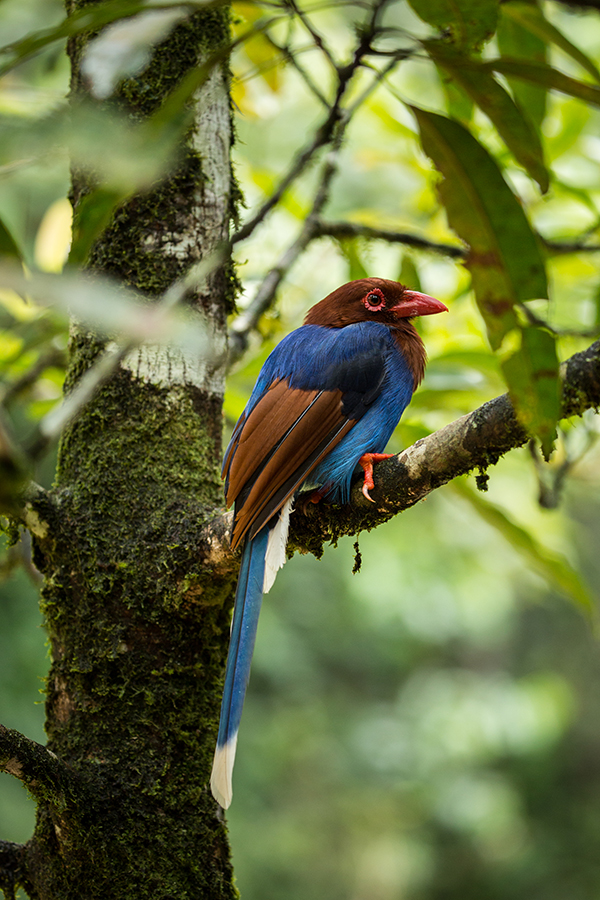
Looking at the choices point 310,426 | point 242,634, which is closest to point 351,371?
point 310,426

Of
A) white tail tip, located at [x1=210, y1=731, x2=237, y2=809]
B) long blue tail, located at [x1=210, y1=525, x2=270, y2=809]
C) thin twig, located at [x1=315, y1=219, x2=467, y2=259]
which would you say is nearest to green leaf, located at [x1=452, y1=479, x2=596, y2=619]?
long blue tail, located at [x1=210, y1=525, x2=270, y2=809]

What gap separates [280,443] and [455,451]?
30.3 inches

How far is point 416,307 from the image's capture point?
112 inches

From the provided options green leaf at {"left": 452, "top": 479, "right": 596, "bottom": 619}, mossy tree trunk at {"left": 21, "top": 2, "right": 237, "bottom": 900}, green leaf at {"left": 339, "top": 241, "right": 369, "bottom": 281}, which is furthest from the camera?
green leaf at {"left": 339, "top": 241, "right": 369, "bottom": 281}

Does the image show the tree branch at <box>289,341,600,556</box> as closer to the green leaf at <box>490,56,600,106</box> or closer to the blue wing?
the blue wing

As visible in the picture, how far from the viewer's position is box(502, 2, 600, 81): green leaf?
4.90 ft

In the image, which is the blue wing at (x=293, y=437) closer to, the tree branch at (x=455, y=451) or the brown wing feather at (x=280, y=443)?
the brown wing feather at (x=280, y=443)

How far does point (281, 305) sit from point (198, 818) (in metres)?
2.70

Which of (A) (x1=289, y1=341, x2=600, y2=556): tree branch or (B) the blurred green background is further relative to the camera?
(B) the blurred green background

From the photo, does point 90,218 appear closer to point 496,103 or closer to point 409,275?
point 496,103

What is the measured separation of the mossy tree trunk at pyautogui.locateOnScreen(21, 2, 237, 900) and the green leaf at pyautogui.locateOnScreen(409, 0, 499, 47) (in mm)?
781

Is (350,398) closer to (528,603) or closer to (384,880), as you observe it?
(384,880)

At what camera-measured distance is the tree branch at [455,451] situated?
4.55 feet

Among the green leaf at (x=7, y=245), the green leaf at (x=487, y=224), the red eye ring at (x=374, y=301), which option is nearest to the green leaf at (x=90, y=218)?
the green leaf at (x=7, y=245)
